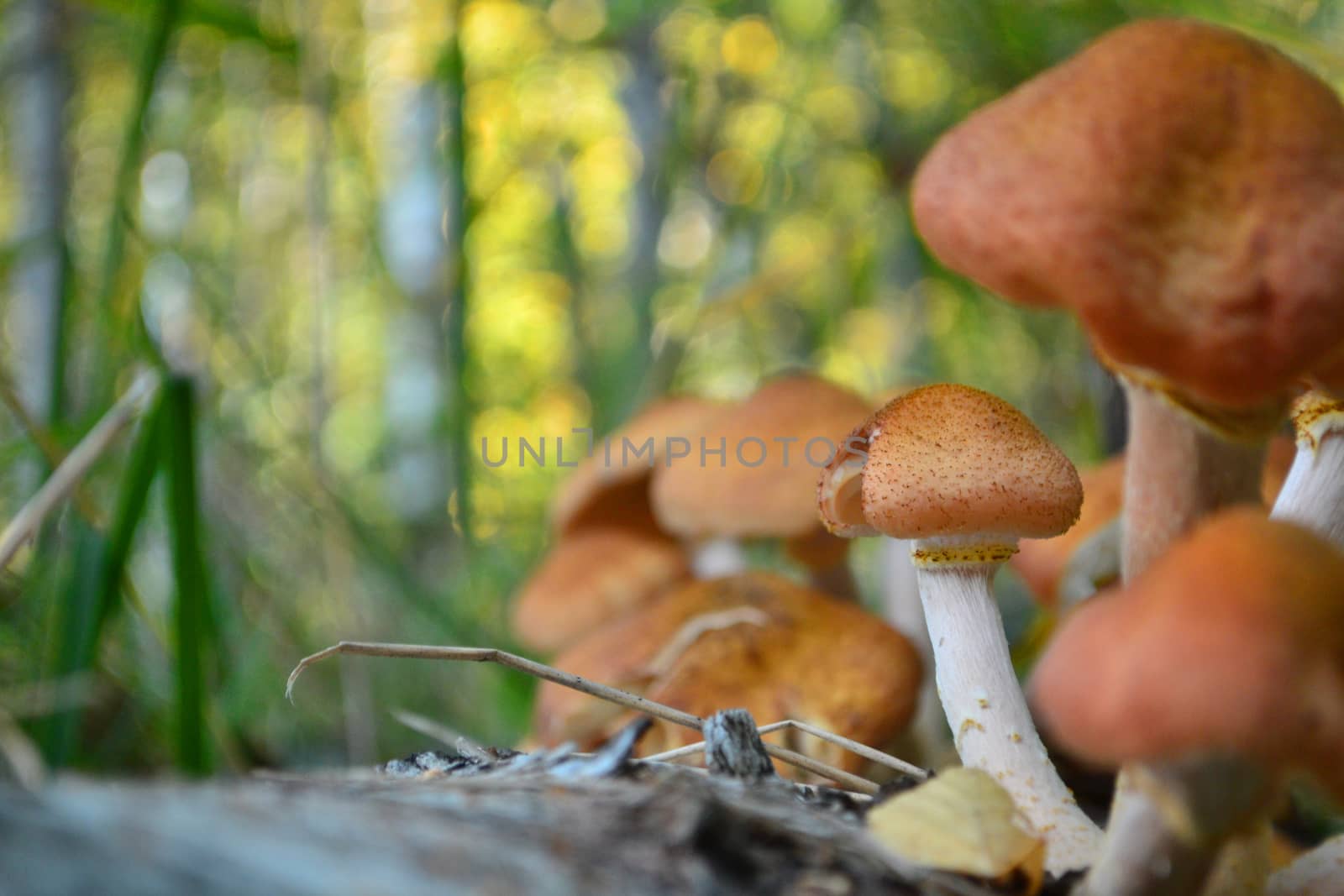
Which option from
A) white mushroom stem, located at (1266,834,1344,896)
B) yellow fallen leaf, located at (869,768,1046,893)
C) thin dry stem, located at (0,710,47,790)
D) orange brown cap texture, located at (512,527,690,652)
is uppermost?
yellow fallen leaf, located at (869,768,1046,893)

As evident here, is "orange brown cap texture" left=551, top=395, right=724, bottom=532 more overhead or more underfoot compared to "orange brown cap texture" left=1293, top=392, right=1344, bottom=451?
more underfoot

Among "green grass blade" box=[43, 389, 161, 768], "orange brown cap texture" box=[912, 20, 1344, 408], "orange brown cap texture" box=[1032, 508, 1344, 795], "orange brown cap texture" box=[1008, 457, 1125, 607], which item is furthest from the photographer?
"green grass blade" box=[43, 389, 161, 768]

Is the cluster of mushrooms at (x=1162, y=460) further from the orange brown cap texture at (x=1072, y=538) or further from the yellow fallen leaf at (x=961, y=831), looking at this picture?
the orange brown cap texture at (x=1072, y=538)

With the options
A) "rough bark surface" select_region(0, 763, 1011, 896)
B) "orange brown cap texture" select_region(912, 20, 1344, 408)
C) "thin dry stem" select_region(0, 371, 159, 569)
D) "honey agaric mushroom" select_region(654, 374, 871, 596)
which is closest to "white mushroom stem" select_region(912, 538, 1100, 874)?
"rough bark surface" select_region(0, 763, 1011, 896)

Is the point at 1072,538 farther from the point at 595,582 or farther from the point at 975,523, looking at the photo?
the point at 595,582

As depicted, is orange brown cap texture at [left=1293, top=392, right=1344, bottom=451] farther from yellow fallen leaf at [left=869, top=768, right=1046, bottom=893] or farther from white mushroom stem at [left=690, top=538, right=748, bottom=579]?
white mushroom stem at [left=690, top=538, right=748, bottom=579]

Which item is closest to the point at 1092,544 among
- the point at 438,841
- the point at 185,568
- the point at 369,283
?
the point at 438,841
